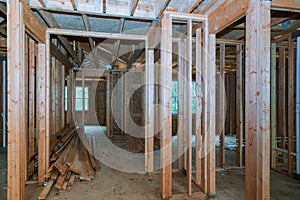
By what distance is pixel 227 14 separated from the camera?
8.13ft

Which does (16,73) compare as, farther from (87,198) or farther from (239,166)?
(239,166)

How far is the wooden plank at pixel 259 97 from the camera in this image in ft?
6.34

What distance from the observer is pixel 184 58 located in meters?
3.61

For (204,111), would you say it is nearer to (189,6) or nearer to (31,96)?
(189,6)

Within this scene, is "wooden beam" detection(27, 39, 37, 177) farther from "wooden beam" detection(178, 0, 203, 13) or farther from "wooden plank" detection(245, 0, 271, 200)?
"wooden plank" detection(245, 0, 271, 200)

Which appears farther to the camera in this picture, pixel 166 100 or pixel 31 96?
pixel 31 96

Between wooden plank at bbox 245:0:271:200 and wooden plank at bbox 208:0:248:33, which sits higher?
wooden plank at bbox 208:0:248:33

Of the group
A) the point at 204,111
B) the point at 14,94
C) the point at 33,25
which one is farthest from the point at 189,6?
the point at 14,94

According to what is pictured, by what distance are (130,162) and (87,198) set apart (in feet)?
5.54

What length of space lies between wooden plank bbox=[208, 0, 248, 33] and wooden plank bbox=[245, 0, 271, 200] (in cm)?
17

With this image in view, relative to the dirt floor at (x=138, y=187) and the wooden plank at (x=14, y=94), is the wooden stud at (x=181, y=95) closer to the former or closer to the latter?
the dirt floor at (x=138, y=187)

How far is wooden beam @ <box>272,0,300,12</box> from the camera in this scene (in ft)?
7.13

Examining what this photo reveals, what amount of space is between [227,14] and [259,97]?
3.66ft

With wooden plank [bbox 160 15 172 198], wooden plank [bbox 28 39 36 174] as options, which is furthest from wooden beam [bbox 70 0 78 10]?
wooden plank [bbox 160 15 172 198]
